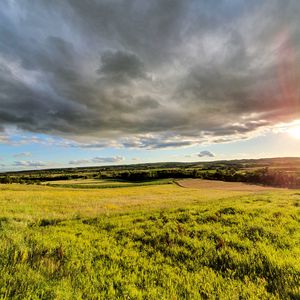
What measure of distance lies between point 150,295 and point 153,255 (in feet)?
8.22

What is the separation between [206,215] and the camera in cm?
1291

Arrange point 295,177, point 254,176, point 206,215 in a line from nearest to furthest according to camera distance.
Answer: point 206,215
point 295,177
point 254,176

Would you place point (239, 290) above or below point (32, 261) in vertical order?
below

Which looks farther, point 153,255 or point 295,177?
point 295,177

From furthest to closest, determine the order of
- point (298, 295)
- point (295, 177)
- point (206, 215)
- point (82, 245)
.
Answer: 1. point (295, 177)
2. point (206, 215)
3. point (82, 245)
4. point (298, 295)

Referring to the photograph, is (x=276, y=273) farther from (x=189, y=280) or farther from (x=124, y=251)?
(x=124, y=251)

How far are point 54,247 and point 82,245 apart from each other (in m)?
0.99

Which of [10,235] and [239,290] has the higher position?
[10,235]

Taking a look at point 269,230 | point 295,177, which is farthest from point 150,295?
point 295,177

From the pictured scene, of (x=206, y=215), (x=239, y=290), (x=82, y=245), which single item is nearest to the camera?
(x=239, y=290)

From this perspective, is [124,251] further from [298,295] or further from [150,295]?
[298,295]

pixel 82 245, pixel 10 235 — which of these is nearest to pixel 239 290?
pixel 82 245

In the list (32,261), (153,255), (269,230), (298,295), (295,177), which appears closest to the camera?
(298,295)

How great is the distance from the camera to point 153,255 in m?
7.77
